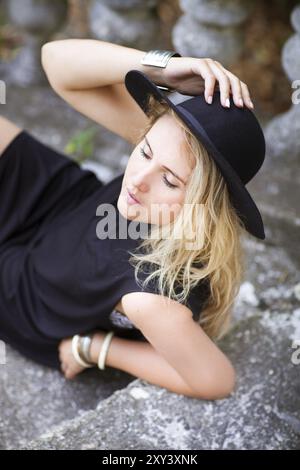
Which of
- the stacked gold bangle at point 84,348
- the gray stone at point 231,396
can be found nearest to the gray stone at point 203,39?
the gray stone at point 231,396

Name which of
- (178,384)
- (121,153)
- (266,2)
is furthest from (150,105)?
(266,2)

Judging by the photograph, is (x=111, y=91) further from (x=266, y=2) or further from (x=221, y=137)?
(x=266, y=2)

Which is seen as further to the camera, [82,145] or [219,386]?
[82,145]

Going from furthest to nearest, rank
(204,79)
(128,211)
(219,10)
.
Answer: (219,10) → (128,211) → (204,79)

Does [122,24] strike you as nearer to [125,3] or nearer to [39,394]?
[125,3]

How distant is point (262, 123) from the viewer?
291 cm

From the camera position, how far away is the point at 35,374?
227 cm

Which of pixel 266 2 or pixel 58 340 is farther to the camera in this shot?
pixel 266 2


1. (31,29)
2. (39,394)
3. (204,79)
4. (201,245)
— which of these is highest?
(204,79)

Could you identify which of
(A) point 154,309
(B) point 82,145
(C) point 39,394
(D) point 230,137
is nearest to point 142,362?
(A) point 154,309

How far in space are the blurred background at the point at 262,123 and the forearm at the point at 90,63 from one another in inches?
24.9

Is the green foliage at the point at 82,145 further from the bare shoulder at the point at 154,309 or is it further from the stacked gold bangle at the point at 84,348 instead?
the bare shoulder at the point at 154,309

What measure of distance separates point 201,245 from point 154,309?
20 centimetres
